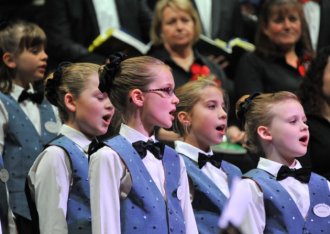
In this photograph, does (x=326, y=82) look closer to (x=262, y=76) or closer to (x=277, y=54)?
(x=262, y=76)

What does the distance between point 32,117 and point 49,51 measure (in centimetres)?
122

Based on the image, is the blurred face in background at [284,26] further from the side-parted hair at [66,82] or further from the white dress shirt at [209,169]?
the side-parted hair at [66,82]

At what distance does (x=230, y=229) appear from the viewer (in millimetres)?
1415

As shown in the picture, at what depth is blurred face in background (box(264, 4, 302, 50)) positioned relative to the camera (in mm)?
4875

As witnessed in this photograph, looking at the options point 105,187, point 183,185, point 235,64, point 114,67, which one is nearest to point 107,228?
point 105,187

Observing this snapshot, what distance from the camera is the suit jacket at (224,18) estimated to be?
17.7 feet

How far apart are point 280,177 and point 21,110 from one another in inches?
50.0

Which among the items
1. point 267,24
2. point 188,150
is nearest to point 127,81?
point 188,150

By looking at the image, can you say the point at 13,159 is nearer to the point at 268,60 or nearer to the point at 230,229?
the point at 268,60

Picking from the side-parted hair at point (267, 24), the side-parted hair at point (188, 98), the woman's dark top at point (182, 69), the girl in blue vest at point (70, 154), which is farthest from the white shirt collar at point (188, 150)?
the side-parted hair at point (267, 24)

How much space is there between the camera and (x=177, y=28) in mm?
4789

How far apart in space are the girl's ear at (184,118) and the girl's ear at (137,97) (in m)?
0.60

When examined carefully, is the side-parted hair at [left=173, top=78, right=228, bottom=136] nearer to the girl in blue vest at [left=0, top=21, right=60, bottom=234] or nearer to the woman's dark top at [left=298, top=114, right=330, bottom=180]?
the woman's dark top at [left=298, top=114, right=330, bottom=180]

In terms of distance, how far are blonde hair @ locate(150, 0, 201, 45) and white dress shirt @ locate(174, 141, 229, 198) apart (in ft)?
4.99
